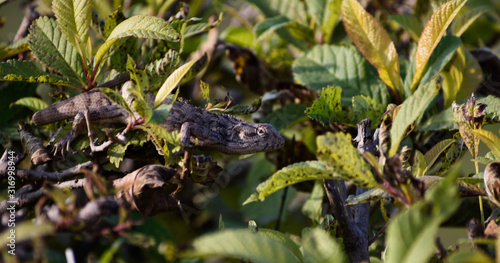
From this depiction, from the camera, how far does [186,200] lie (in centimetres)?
203

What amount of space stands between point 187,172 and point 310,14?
1055 mm

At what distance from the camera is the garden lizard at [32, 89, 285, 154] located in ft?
3.98

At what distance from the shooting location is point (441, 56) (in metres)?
1.36

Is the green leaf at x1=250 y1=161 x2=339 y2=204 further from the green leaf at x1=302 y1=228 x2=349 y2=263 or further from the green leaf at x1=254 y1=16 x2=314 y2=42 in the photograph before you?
the green leaf at x1=254 y1=16 x2=314 y2=42

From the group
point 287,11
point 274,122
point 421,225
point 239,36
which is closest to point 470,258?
point 421,225

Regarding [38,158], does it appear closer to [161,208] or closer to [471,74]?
[161,208]

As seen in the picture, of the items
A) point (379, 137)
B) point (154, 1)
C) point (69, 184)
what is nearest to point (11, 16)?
point (154, 1)

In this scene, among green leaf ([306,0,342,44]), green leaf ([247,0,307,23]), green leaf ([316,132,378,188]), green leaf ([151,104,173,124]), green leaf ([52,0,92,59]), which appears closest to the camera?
green leaf ([316,132,378,188])

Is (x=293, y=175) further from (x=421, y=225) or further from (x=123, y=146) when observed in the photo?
(x=123, y=146)

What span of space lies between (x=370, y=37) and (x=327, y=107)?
0.95ft

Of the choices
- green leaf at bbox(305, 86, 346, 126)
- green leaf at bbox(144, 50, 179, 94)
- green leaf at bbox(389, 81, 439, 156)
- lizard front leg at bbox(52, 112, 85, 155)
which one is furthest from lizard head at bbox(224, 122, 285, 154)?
green leaf at bbox(389, 81, 439, 156)

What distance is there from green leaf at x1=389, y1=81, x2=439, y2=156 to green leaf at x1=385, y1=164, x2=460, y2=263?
0.20 meters

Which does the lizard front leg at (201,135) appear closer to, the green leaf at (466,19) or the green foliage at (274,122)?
the green foliage at (274,122)

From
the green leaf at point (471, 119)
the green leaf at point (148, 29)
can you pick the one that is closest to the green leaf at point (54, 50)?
the green leaf at point (148, 29)
